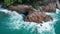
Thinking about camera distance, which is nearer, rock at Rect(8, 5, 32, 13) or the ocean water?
the ocean water

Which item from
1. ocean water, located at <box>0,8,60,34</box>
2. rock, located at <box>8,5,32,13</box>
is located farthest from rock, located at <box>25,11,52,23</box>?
rock, located at <box>8,5,32,13</box>

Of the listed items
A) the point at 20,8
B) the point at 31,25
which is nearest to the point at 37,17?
the point at 31,25

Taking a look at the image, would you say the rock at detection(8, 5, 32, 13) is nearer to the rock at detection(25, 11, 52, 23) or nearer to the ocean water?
the ocean water

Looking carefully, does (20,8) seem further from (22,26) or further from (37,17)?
(22,26)

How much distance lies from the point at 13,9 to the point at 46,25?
451 centimetres

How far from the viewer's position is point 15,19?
63.8ft

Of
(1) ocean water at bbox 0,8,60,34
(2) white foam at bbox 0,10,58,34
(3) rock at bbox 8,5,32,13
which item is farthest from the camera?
(3) rock at bbox 8,5,32,13

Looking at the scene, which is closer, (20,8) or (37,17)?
(37,17)

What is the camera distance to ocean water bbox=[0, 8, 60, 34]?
17141 mm

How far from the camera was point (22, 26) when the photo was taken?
18.0m

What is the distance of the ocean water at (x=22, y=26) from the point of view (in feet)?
56.2

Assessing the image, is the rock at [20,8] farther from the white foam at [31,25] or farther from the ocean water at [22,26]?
the white foam at [31,25]

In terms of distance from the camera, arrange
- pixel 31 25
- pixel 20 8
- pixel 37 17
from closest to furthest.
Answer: pixel 31 25 → pixel 37 17 → pixel 20 8

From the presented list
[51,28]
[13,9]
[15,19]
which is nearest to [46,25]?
[51,28]
